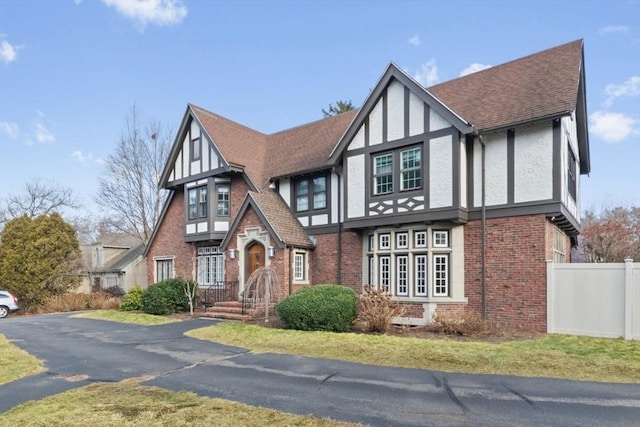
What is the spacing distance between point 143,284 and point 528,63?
2995 cm

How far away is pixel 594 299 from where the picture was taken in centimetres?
1268

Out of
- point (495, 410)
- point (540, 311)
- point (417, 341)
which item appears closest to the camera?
point (495, 410)

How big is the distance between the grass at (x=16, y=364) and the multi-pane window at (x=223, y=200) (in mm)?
10661

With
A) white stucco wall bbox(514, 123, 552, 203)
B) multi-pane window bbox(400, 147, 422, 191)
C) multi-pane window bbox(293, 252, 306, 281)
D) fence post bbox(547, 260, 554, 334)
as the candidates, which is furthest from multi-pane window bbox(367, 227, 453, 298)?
multi-pane window bbox(293, 252, 306, 281)

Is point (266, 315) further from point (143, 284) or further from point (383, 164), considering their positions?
point (143, 284)

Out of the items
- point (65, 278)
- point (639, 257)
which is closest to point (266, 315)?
point (65, 278)

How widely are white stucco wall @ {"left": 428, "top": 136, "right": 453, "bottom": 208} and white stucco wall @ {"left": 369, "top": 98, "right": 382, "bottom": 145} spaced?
2142 mm

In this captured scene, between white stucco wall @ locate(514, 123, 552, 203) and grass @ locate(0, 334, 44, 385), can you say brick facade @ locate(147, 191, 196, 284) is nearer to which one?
grass @ locate(0, 334, 44, 385)

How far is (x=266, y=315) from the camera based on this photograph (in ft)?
52.6

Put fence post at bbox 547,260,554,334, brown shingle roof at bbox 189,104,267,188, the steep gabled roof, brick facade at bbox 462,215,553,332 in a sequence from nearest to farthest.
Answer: fence post at bbox 547,260,554,334
brick facade at bbox 462,215,553,332
the steep gabled roof
brown shingle roof at bbox 189,104,267,188

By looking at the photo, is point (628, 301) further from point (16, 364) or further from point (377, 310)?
point (16, 364)

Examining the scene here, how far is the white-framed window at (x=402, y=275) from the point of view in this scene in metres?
15.5

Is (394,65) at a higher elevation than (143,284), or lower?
higher

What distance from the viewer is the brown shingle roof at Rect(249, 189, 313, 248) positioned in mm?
18062
